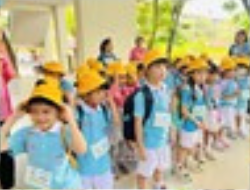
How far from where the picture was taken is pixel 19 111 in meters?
2.25

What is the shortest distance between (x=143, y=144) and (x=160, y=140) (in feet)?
0.39

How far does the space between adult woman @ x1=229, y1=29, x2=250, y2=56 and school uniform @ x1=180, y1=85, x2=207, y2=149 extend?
8.53 ft

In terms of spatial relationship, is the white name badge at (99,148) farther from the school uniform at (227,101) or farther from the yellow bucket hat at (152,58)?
the school uniform at (227,101)

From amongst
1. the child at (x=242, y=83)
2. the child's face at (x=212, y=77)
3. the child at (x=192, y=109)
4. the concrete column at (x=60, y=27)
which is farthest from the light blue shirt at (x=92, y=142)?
the concrete column at (x=60, y=27)

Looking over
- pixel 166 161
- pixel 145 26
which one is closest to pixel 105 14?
pixel 145 26

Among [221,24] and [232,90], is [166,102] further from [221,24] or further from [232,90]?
[221,24]

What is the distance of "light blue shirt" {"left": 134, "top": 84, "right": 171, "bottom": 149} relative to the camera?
3143mm

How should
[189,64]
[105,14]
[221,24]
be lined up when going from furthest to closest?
[221,24] < [105,14] < [189,64]

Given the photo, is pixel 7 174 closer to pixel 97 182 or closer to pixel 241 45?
pixel 97 182

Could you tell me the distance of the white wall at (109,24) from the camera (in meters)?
8.66

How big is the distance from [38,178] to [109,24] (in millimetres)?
6796

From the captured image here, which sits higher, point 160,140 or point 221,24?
point 221,24

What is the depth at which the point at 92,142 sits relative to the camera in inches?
109

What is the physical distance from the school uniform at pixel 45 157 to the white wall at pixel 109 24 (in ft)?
20.6
